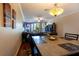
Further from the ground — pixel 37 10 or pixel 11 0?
pixel 37 10

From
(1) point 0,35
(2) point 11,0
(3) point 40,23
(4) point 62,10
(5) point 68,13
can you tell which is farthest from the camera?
(4) point 62,10

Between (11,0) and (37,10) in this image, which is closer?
(11,0)

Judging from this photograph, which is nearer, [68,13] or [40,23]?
[40,23]

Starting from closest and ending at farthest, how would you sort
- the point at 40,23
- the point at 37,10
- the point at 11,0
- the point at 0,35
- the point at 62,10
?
the point at 11,0 < the point at 0,35 < the point at 40,23 < the point at 62,10 < the point at 37,10

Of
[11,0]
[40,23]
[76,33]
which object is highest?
[11,0]

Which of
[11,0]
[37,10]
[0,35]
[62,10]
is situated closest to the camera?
[11,0]

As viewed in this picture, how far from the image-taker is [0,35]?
1366 mm

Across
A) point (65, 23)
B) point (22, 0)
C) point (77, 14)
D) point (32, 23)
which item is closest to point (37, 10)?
point (32, 23)

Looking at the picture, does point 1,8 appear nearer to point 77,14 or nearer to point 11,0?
point 11,0

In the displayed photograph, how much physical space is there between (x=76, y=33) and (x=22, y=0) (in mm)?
1872

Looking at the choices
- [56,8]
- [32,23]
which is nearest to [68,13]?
[56,8]

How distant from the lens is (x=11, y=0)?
0.86 metres

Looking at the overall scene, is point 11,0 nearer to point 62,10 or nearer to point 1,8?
point 1,8

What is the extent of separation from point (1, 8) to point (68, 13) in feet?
5.58
